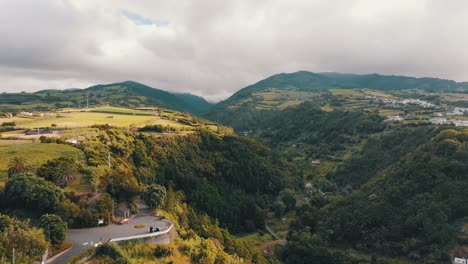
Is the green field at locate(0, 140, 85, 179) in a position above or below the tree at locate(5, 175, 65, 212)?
above

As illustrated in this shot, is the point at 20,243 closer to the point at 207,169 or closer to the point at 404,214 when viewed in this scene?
the point at 404,214

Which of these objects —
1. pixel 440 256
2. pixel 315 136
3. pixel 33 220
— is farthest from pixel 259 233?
pixel 315 136

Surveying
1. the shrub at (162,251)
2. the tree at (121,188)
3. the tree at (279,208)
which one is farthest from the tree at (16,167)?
the tree at (279,208)

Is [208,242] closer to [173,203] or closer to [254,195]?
[173,203]

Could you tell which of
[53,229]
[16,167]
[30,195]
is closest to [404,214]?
[53,229]

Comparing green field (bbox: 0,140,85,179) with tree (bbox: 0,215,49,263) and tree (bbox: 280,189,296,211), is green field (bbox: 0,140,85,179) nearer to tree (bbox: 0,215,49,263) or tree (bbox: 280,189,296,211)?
tree (bbox: 0,215,49,263)

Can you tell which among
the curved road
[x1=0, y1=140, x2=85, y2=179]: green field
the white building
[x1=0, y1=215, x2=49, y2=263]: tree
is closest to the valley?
[x1=0, y1=140, x2=85, y2=179]: green field
